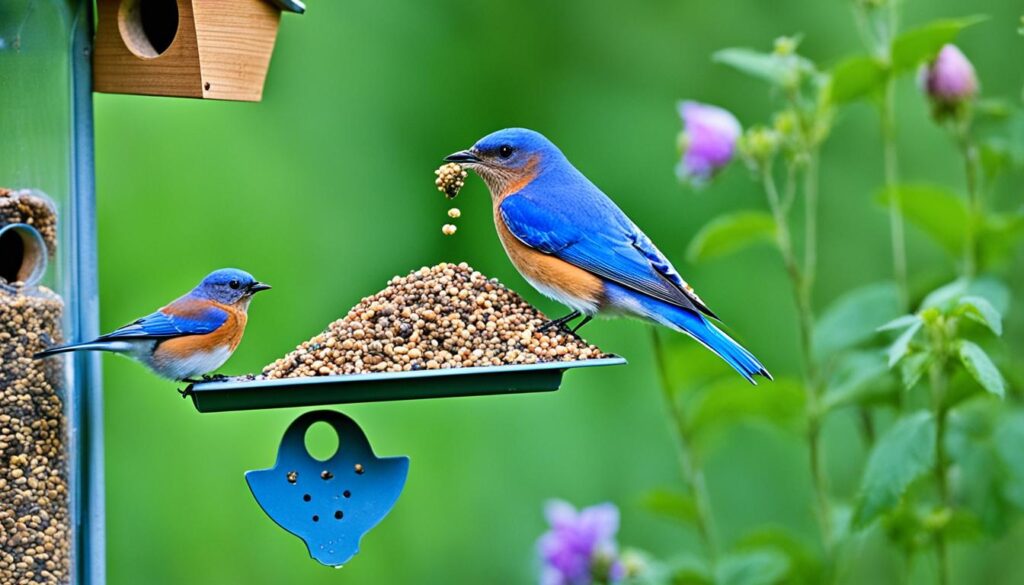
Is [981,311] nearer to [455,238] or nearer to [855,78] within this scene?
[855,78]

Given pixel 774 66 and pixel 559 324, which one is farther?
pixel 774 66

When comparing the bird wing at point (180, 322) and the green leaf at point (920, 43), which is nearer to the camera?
the bird wing at point (180, 322)

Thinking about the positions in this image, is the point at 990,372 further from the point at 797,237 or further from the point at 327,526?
the point at 797,237

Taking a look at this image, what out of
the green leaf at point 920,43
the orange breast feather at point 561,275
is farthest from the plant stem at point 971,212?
the orange breast feather at point 561,275

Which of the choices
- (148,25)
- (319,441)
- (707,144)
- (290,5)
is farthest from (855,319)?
(319,441)

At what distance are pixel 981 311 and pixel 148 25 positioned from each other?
8.15ft

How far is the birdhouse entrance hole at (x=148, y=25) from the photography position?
4.12 m

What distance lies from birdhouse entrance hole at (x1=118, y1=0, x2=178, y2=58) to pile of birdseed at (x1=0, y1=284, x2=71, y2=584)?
2.44 ft

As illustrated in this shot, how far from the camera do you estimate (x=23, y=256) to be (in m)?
4.02

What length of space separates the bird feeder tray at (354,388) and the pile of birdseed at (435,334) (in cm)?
8

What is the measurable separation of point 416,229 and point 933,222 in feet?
9.13

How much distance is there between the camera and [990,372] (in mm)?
3846

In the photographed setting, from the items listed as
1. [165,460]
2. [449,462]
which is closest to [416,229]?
[449,462]

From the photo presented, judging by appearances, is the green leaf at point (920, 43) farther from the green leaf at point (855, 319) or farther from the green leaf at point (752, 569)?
the green leaf at point (752, 569)
